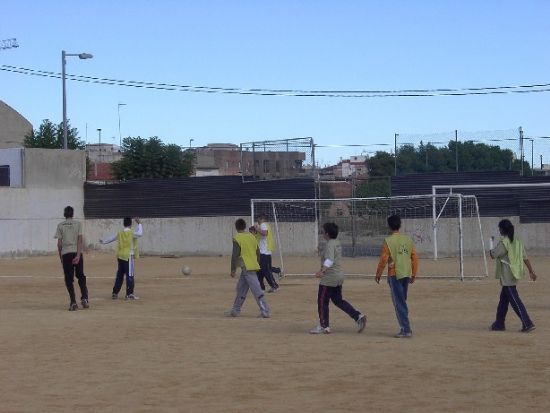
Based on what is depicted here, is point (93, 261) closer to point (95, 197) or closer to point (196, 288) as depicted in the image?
point (95, 197)

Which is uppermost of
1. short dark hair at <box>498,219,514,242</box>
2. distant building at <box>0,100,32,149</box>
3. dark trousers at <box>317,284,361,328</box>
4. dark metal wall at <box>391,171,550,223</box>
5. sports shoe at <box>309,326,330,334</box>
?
distant building at <box>0,100,32,149</box>

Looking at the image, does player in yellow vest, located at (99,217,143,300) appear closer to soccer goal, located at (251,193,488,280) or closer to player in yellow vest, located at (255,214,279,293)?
player in yellow vest, located at (255,214,279,293)

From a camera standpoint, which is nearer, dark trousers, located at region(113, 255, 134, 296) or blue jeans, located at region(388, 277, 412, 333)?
blue jeans, located at region(388, 277, 412, 333)

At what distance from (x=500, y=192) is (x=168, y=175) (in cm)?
2085

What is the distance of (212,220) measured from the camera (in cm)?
3881

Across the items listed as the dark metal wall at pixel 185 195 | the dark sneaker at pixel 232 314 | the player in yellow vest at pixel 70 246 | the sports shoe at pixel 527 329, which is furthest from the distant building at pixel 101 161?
the sports shoe at pixel 527 329

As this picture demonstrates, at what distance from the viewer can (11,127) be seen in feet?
203

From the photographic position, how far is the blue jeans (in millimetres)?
13312

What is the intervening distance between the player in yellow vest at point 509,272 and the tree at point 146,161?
3770cm

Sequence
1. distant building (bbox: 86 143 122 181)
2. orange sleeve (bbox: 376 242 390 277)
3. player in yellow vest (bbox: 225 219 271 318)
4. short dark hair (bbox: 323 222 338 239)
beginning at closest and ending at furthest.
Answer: orange sleeve (bbox: 376 242 390 277) < short dark hair (bbox: 323 222 338 239) < player in yellow vest (bbox: 225 219 271 318) < distant building (bbox: 86 143 122 181)

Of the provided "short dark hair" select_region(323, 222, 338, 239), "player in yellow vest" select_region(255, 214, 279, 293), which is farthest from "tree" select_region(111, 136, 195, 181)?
"short dark hair" select_region(323, 222, 338, 239)

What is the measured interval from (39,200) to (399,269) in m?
27.0

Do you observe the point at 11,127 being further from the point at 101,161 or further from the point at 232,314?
the point at 232,314

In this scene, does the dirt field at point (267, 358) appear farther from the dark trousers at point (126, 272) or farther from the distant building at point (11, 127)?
the distant building at point (11, 127)
